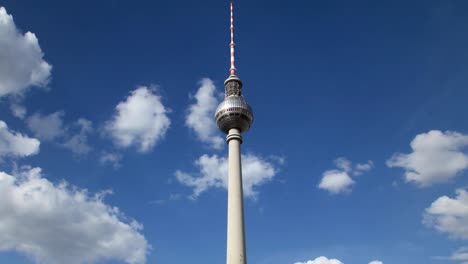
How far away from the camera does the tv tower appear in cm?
6519

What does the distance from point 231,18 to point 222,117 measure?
74.1 ft

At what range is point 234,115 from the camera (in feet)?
261

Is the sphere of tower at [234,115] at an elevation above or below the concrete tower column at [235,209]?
above

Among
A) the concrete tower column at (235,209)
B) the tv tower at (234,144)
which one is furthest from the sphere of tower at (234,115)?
the concrete tower column at (235,209)

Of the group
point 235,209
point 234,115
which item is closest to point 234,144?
point 234,115

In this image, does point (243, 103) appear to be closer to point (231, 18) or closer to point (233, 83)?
point (233, 83)

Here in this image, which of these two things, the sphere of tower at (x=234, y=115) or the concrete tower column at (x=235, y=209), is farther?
the sphere of tower at (x=234, y=115)

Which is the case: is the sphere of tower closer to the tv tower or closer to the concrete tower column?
the tv tower

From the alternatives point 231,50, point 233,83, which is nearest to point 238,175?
point 233,83

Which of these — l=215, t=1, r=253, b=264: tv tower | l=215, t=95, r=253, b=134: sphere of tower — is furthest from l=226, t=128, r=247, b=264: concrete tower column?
l=215, t=95, r=253, b=134: sphere of tower

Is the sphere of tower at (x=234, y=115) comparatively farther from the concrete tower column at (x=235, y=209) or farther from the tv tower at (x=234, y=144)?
the concrete tower column at (x=235, y=209)

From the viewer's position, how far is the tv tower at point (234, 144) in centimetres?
6519

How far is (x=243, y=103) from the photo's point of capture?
81.9m

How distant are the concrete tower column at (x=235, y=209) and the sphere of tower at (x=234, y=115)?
2836 mm
